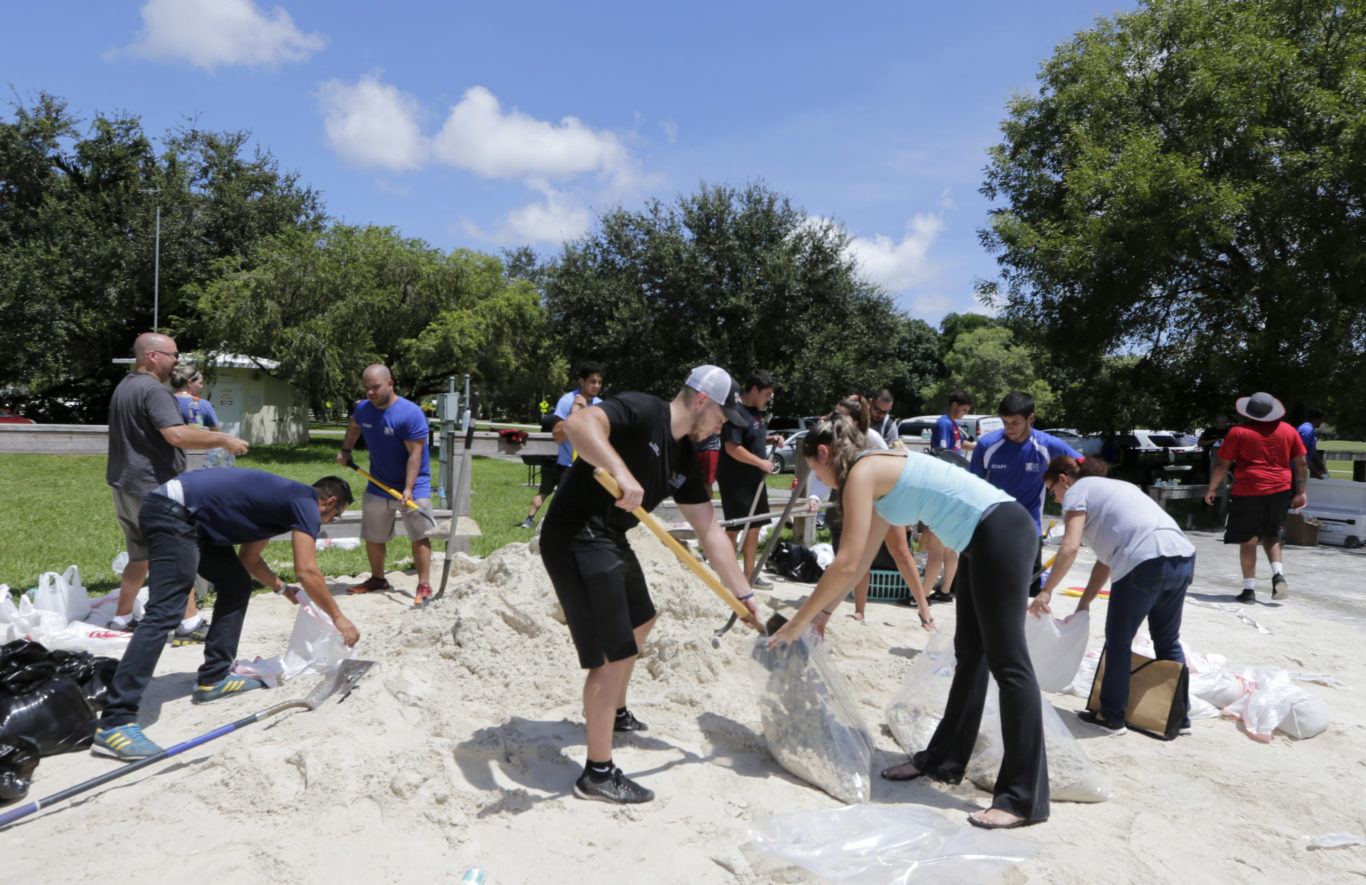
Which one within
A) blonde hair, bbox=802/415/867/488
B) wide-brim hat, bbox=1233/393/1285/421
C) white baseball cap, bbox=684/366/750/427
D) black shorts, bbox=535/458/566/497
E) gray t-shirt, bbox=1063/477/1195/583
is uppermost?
wide-brim hat, bbox=1233/393/1285/421

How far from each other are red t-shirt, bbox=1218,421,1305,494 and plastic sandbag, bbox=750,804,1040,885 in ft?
19.2

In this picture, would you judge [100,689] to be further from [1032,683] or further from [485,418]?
[485,418]

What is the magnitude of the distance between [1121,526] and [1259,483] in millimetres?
4324

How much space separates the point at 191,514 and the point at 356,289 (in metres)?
18.5

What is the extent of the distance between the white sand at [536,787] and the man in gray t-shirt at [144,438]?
3.34ft

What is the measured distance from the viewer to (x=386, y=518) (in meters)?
6.36

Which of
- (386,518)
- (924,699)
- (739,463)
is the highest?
(739,463)

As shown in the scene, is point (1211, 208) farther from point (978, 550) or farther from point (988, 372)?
point (988, 372)

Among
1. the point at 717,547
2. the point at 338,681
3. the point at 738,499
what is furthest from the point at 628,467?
the point at 738,499

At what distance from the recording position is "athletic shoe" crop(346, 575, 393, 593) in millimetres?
6469

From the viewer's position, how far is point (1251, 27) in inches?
551

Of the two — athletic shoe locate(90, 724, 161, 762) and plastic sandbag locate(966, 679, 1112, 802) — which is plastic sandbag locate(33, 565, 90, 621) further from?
plastic sandbag locate(966, 679, 1112, 802)

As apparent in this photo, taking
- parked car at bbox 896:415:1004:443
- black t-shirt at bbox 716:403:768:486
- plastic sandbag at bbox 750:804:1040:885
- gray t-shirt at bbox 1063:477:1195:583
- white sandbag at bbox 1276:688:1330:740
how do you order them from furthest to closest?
parked car at bbox 896:415:1004:443 → black t-shirt at bbox 716:403:768:486 → white sandbag at bbox 1276:688:1330:740 → gray t-shirt at bbox 1063:477:1195:583 → plastic sandbag at bbox 750:804:1040:885

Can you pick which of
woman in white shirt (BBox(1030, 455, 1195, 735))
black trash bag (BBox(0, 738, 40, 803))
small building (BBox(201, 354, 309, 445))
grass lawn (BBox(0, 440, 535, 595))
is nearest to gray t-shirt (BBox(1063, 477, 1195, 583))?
woman in white shirt (BBox(1030, 455, 1195, 735))
